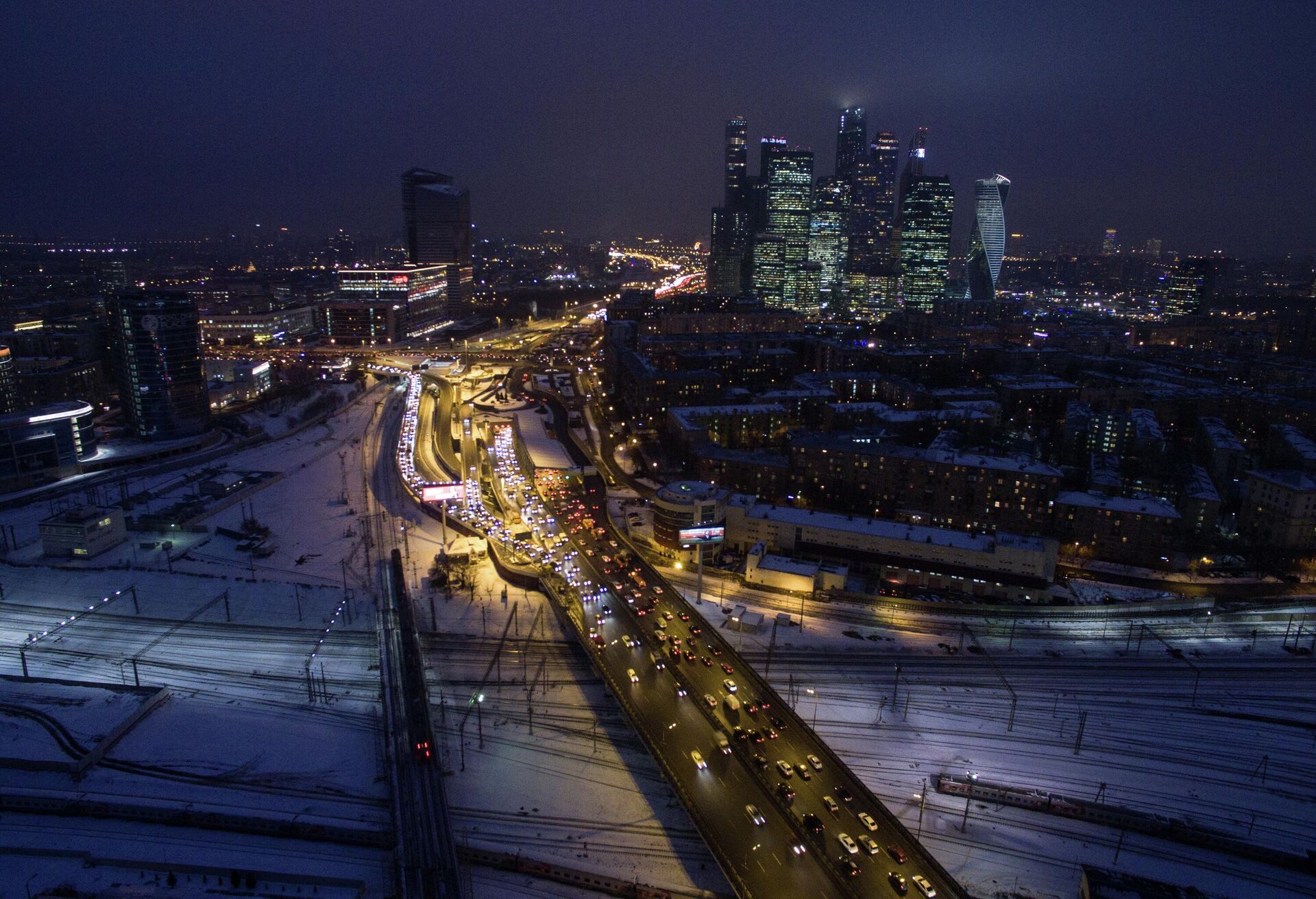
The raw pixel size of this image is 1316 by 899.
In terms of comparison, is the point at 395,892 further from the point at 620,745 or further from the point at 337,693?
the point at 337,693

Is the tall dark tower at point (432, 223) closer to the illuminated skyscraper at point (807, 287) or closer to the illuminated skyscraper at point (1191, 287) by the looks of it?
the illuminated skyscraper at point (807, 287)

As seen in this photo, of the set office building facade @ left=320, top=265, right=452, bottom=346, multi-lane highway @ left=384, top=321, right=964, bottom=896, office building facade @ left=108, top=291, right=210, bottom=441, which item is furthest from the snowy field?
office building facade @ left=320, top=265, right=452, bottom=346

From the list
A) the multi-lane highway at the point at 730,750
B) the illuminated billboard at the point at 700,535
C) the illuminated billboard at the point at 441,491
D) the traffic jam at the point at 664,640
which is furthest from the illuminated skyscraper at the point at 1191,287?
the illuminated billboard at the point at 441,491

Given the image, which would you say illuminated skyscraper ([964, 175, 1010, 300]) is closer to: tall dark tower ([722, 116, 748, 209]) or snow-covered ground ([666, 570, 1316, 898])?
tall dark tower ([722, 116, 748, 209])

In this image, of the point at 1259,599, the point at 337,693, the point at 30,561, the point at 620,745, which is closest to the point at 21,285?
the point at 30,561

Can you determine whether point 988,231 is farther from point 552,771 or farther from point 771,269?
point 552,771

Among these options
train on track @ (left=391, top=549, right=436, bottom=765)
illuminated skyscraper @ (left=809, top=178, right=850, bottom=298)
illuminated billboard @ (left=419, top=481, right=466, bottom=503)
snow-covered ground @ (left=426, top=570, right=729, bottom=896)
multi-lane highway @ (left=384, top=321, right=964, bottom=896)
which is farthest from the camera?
illuminated skyscraper @ (left=809, top=178, right=850, bottom=298)
